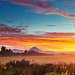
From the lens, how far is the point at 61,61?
38.6m

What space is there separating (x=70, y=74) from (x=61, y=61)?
8954 mm

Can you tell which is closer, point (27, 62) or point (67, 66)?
point (67, 66)

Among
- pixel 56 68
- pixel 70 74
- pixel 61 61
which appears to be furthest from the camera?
pixel 61 61

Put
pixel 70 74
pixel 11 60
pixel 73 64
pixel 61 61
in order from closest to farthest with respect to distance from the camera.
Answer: pixel 70 74 → pixel 73 64 → pixel 61 61 → pixel 11 60

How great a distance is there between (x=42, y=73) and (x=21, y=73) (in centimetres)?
197

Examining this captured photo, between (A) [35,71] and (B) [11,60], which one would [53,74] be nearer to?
(A) [35,71]

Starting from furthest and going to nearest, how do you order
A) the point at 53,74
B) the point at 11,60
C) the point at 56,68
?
the point at 11,60
the point at 56,68
the point at 53,74

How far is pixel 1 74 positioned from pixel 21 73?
6.47 ft

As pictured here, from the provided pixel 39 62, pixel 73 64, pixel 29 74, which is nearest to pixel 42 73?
pixel 29 74

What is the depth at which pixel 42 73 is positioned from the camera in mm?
31141

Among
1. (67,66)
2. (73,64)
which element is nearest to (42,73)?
(67,66)

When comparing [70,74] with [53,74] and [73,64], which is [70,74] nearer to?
[53,74]

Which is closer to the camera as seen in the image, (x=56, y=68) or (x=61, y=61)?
(x=56, y=68)

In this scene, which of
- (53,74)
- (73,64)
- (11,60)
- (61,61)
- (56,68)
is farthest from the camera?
(11,60)
